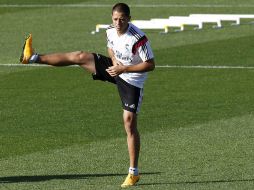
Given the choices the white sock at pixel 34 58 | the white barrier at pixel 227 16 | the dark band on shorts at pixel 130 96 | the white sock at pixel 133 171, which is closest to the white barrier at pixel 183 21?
the white barrier at pixel 227 16

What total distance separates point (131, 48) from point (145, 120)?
642 centimetres

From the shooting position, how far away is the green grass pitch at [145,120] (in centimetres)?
1672

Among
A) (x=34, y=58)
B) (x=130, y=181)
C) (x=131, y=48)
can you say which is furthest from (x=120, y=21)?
(x=130, y=181)

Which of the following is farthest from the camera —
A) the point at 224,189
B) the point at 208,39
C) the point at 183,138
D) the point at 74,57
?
the point at 208,39

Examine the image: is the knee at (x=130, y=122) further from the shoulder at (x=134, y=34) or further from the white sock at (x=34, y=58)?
the white sock at (x=34, y=58)

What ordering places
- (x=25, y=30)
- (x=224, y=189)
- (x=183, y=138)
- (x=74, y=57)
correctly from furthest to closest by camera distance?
(x=25, y=30)
(x=183, y=138)
(x=74, y=57)
(x=224, y=189)

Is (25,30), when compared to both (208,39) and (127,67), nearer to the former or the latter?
(208,39)

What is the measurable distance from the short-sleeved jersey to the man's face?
0.46 ft

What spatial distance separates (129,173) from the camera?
15883mm

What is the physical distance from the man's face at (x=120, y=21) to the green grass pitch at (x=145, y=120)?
2014mm

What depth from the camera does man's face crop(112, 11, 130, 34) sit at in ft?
50.9

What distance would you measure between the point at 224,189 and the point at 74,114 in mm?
7934

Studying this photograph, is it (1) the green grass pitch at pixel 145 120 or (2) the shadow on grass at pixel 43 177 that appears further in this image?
(1) the green grass pitch at pixel 145 120

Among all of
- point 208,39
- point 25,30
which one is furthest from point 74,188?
point 25,30
